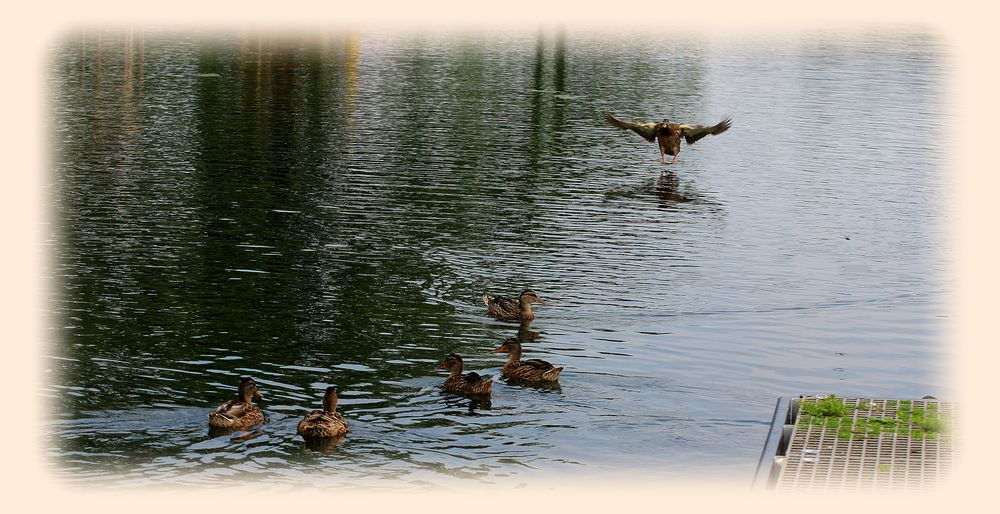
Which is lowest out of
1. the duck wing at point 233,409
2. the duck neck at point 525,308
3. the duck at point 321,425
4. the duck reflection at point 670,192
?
the duck at point 321,425

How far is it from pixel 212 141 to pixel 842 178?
18113 mm

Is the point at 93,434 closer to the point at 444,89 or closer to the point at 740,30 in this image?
the point at 444,89

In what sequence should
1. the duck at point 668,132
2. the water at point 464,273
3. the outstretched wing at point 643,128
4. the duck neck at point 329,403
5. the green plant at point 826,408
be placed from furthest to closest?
the outstretched wing at point 643,128 < the duck at point 668,132 < the water at point 464,273 < the duck neck at point 329,403 < the green plant at point 826,408

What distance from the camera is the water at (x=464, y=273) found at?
56.9 ft

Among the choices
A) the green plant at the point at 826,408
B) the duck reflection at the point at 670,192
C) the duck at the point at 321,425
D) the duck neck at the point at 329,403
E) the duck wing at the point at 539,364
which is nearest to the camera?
the duck at the point at 321,425

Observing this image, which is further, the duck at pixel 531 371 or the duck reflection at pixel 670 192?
the duck reflection at pixel 670 192

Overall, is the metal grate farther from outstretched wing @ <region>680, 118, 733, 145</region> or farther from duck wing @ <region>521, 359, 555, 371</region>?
outstretched wing @ <region>680, 118, 733, 145</region>

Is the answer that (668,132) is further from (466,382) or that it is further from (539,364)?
(466,382)

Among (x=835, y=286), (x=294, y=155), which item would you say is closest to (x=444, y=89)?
(x=294, y=155)

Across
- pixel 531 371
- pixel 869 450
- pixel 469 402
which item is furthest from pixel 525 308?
pixel 869 450

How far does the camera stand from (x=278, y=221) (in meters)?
30.9

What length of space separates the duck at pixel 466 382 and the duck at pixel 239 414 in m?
2.70

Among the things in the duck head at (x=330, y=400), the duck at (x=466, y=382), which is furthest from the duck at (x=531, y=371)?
the duck head at (x=330, y=400)

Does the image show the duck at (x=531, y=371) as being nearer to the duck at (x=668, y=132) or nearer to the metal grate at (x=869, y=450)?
the metal grate at (x=869, y=450)
